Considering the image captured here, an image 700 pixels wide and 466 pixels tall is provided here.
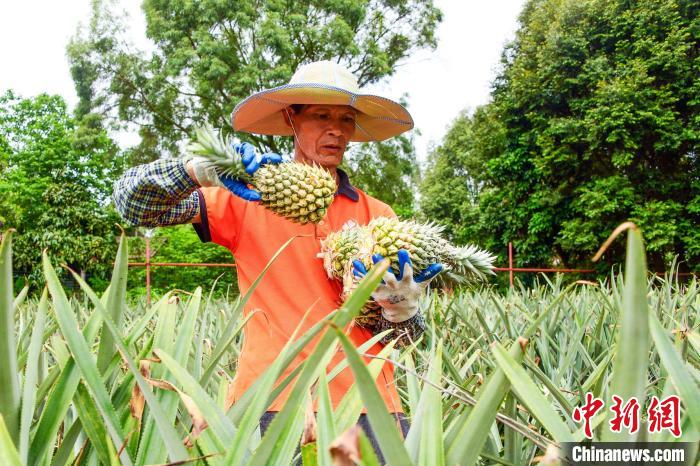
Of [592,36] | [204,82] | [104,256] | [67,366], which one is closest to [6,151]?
[104,256]

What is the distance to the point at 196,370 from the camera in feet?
2.61

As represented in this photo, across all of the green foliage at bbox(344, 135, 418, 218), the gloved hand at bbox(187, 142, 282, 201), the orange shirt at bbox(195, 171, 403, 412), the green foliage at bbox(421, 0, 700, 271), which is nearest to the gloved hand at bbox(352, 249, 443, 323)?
the orange shirt at bbox(195, 171, 403, 412)

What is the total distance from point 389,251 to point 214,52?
13.2 m

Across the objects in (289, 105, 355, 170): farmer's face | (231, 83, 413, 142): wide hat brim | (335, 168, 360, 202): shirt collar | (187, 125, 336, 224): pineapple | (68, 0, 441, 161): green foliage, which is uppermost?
(68, 0, 441, 161): green foliage

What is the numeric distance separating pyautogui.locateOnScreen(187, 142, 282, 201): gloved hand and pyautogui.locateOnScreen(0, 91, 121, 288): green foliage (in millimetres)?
12009

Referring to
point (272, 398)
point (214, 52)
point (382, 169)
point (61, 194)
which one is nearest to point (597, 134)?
point (382, 169)

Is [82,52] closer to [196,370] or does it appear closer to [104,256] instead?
[104,256]

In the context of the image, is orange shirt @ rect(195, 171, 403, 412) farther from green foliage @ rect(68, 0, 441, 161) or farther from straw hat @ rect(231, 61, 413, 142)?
green foliage @ rect(68, 0, 441, 161)

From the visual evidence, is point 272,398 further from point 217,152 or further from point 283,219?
point 283,219

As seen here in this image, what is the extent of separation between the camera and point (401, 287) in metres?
1.27

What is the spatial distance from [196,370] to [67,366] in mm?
295

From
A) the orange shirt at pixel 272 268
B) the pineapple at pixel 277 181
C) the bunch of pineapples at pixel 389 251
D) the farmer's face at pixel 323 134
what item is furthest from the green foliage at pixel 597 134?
the pineapple at pixel 277 181

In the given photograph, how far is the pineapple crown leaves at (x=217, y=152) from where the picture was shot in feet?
3.97

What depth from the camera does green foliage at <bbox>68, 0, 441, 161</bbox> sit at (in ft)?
43.7
